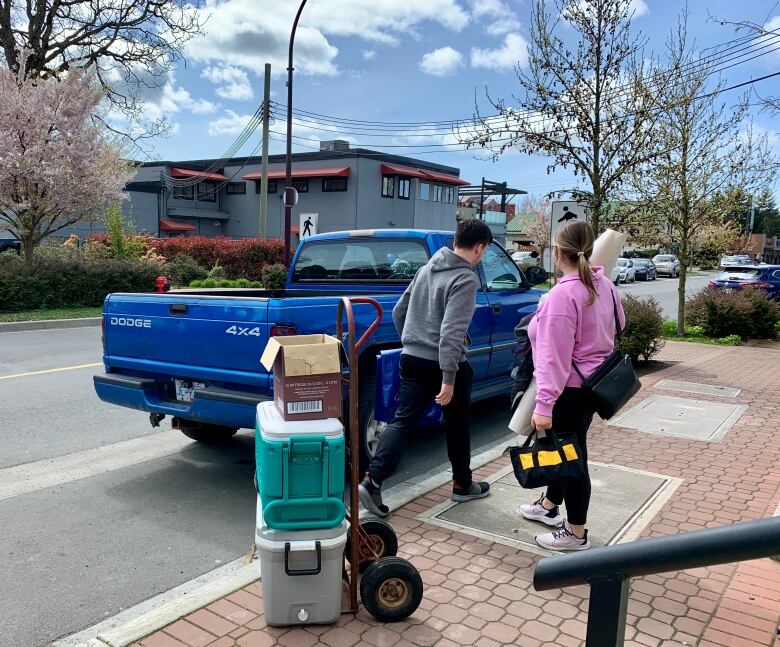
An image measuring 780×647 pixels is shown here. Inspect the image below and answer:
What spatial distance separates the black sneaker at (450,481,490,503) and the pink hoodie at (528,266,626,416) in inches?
46.3

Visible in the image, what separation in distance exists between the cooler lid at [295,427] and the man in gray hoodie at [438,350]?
1131 mm

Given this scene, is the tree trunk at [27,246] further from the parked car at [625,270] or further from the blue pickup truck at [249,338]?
the parked car at [625,270]

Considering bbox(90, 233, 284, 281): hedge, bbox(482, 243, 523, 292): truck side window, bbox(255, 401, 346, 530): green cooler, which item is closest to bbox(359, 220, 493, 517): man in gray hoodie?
bbox(255, 401, 346, 530): green cooler

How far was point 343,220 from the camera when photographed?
39750 millimetres

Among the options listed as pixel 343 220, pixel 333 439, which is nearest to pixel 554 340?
pixel 333 439

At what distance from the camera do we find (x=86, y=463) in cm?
548

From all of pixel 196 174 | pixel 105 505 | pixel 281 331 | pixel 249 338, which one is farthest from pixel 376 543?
pixel 196 174

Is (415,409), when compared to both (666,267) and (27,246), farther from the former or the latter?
(666,267)

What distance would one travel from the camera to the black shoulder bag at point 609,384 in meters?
3.50

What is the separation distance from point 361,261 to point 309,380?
3.53 metres

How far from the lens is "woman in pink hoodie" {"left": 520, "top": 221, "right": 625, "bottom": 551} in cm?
349

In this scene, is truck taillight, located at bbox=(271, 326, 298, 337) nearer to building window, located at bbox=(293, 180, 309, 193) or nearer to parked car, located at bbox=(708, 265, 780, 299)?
parked car, located at bbox=(708, 265, 780, 299)

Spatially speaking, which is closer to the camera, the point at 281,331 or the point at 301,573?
the point at 301,573

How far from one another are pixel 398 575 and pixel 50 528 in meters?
2.48
